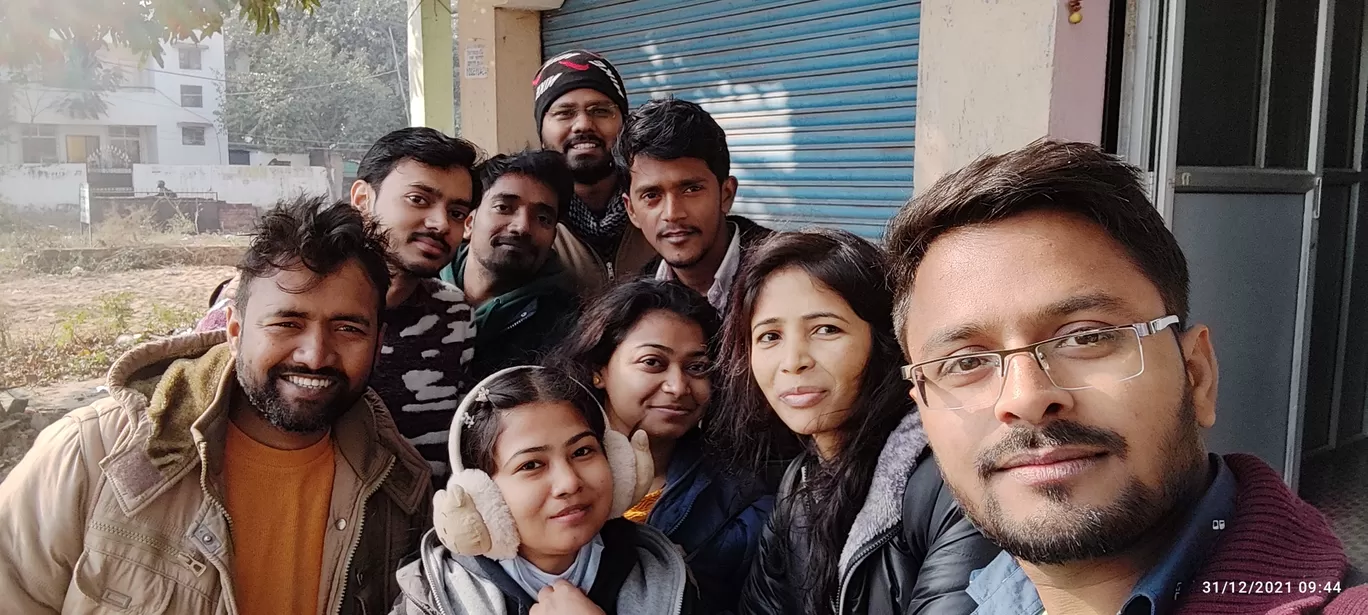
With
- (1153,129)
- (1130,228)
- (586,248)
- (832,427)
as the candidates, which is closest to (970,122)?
(1153,129)

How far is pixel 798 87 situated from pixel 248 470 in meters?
3.86

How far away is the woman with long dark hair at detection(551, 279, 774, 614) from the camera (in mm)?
2240

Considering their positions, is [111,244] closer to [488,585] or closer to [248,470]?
[248,470]

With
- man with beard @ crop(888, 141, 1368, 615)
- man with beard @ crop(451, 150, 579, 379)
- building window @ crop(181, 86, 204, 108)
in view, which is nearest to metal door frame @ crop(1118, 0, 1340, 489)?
man with beard @ crop(451, 150, 579, 379)

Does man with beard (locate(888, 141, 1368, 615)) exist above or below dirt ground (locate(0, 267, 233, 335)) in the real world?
above

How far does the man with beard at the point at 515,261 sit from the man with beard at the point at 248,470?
0.70 meters

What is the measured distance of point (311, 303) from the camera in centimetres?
213

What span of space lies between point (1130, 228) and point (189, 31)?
4662mm

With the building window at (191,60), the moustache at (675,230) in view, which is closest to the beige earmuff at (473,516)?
the moustache at (675,230)

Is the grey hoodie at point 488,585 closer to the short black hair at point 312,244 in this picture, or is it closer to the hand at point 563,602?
the hand at point 563,602

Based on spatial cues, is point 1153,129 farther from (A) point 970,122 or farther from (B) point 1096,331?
(B) point 1096,331

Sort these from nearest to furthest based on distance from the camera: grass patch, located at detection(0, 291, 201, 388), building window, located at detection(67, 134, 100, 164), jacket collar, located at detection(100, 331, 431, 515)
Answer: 1. jacket collar, located at detection(100, 331, 431, 515)
2. grass patch, located at detection(0, 291, 201, 388)
3. building window, located at detection(67, 134, 100, 164)

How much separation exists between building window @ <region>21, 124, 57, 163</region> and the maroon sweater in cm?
711

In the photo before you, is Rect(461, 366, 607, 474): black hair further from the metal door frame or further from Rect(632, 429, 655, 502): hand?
the metal door frame
